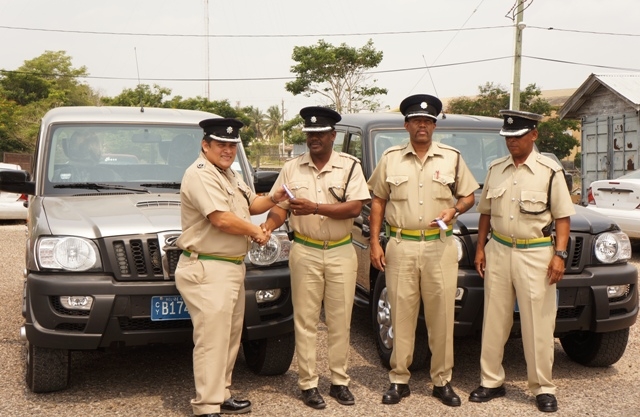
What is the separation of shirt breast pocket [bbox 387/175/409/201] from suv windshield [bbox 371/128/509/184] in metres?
1.34

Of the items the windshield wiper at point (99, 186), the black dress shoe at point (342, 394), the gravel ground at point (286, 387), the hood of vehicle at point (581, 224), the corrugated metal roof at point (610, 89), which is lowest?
the gravel ground at point (286, 387)

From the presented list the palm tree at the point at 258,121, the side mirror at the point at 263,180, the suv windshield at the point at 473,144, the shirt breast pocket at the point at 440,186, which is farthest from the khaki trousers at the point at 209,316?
the palm tree at the point at 258,121

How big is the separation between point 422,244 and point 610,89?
1753cm

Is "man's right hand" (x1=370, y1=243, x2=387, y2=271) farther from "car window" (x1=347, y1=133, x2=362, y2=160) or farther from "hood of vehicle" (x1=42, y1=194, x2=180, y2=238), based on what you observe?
"car window" (x1=347, y1=133, x2=362, y2=160)

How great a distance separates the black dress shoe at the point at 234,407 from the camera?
14.4ft

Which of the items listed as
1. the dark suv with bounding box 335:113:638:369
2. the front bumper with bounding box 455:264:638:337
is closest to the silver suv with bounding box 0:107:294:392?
the dark suv with bounding box 335:113:638:369

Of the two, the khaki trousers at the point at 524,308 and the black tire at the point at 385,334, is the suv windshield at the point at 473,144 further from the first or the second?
the khaki trousers at the point at 524,308

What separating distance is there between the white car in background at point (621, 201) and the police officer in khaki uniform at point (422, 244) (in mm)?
6185

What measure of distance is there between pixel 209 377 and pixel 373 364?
5.43 feet

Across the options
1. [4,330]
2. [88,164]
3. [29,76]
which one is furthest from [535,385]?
[29,76]

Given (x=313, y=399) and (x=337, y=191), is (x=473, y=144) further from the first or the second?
(x=313, y=399)

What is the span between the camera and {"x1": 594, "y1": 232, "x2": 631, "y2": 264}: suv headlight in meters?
4.95

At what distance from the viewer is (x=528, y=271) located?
14.9 ft

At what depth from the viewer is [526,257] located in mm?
4551
